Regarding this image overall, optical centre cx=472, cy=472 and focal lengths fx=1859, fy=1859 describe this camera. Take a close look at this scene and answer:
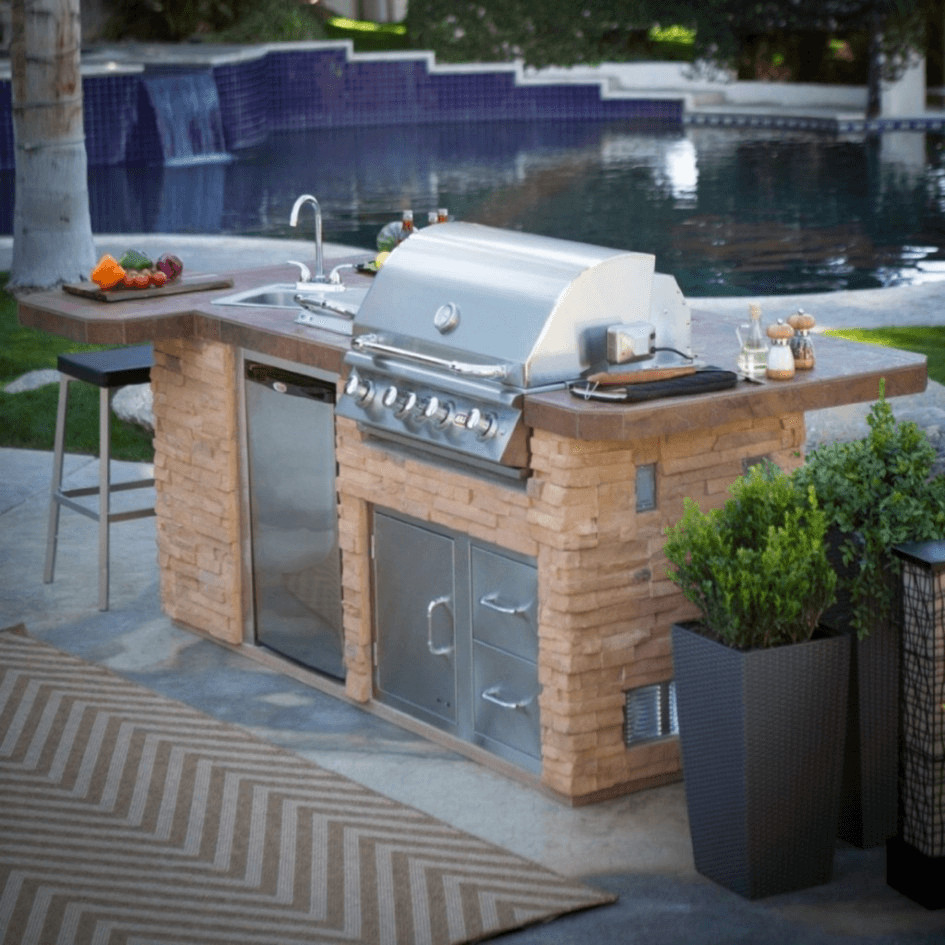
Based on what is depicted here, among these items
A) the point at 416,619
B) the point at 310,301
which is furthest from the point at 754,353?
the point at 310,301

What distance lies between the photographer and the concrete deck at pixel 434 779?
463 centimetres

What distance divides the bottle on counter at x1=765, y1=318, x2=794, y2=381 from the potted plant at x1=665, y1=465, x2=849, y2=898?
408 mm

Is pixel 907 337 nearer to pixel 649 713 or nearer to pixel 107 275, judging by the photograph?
pixel 107 275

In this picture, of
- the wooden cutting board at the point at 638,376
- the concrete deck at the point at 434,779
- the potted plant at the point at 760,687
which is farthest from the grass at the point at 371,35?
the potted plant at the point at 760,687

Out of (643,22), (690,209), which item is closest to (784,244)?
(690,209)

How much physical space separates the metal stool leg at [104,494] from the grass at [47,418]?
1.94m

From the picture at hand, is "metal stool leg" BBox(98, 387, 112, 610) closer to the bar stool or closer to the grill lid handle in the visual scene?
the bar stool

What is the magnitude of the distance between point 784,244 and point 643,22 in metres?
12.6

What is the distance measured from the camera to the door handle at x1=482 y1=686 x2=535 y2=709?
5424mm

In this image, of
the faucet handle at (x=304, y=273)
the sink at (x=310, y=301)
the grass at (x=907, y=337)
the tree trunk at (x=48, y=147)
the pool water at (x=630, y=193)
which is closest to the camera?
the sink at (x=310, y=301)

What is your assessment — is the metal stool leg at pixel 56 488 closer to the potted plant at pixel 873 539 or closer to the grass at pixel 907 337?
the potted plant at pixel 873 539

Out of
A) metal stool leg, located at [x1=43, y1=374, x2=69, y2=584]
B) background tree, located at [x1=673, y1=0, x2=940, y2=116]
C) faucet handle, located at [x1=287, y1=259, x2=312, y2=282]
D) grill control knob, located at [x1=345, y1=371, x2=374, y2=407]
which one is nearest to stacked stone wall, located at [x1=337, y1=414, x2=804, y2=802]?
grill control knob, located at [x1=345, y1=371, x2=374, y2=407]

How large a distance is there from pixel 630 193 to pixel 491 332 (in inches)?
553

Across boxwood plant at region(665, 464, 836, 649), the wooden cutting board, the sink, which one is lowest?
boxwood plant at region(665, 464, 836, 649)
